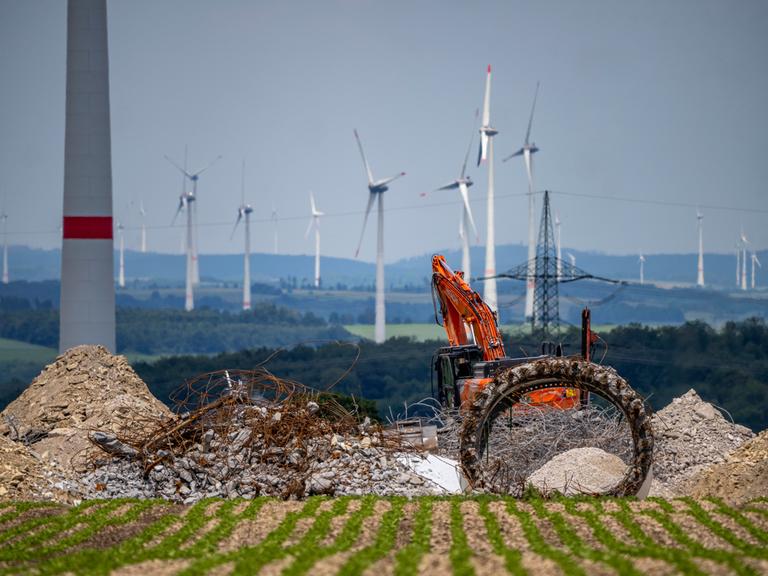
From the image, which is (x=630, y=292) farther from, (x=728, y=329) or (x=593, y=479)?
(x=593, y=479)

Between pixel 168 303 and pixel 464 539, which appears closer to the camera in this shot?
pixel 464 539

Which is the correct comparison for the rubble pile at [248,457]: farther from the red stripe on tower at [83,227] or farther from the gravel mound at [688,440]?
the red stripe on tower at [83,227]

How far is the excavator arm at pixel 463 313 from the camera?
104 ft

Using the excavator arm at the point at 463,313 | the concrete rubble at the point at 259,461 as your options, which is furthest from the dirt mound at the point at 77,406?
the excavator arm at the point at 463,313

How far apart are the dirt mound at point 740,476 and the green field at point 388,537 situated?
211cm

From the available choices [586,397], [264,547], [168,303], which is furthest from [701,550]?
[168,303]

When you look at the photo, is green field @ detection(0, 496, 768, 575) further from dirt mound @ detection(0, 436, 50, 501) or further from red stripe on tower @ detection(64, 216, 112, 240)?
red stripe on tower @ detection(64, 216, 112, 240)

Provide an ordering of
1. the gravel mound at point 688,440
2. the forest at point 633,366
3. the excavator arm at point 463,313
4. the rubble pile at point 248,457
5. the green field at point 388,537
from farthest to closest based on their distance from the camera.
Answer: the forest at point 633,366
the excavator arm at point 463,313
the gravel mound at point 688,440
the rubble pile at point 248,457
the green field at point 388,537

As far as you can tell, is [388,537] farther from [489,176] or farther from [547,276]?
[489,176]

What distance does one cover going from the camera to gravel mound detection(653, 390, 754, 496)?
25.3m

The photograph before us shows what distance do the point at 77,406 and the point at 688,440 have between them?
1345 centimetres

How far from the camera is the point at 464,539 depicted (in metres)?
15.0

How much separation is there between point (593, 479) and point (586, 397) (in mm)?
4287

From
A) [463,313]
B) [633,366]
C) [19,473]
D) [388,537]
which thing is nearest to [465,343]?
[463,313]
